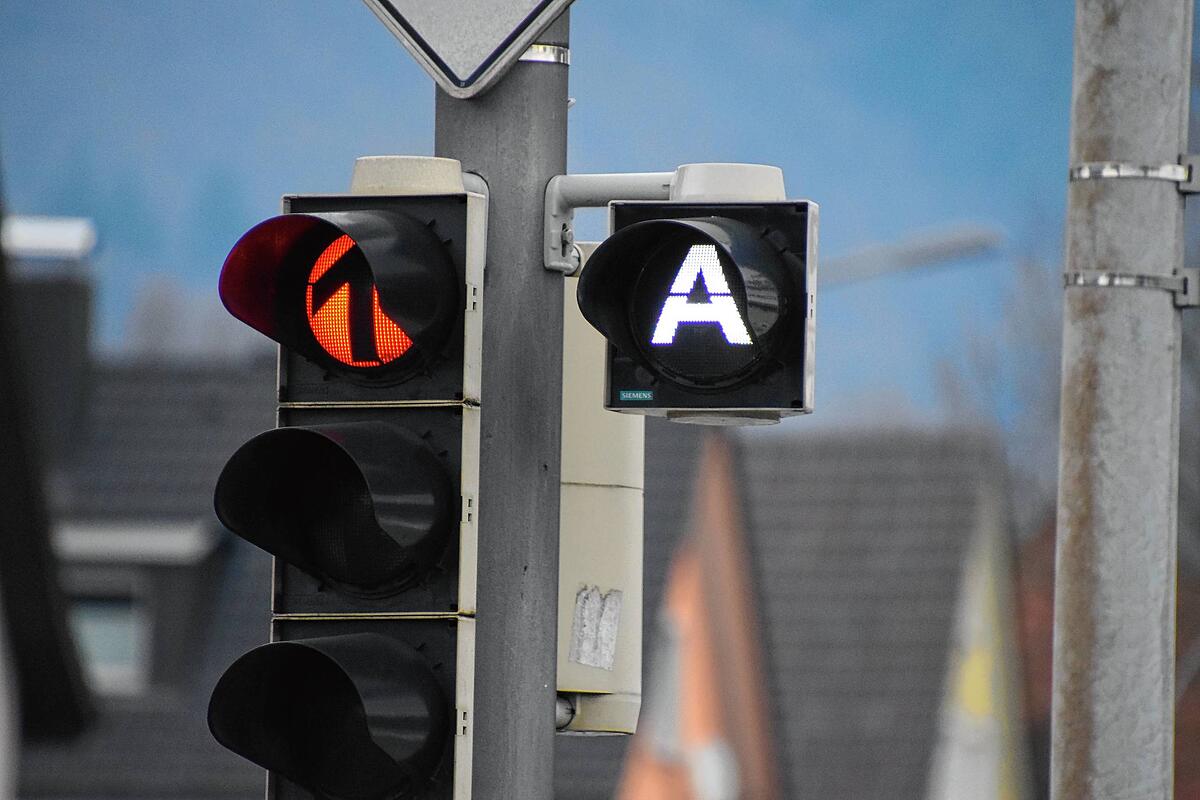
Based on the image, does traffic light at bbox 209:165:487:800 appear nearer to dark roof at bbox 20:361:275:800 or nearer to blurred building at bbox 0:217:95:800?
blurred building at bbox 0:217:95:800

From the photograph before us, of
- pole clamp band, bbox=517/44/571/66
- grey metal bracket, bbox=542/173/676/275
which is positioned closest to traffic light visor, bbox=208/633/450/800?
grey metal bracket, bbox=542/173/676/275

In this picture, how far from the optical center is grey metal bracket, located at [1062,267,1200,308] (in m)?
4.30

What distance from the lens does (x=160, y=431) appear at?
55.4 ft

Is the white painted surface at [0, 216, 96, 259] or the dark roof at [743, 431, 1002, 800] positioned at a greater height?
the white painted surface at [0, 216, 96, 259]

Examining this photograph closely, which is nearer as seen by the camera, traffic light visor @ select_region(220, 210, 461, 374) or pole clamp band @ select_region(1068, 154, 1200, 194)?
traffic light visor @ select_region(220, 210, 461, 374)

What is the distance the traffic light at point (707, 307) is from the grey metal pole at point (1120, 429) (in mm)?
1285

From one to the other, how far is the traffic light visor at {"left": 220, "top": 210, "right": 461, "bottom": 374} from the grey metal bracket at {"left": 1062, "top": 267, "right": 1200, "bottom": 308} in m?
1.70

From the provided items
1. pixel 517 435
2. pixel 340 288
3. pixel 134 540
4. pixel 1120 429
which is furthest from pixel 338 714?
pixel 134 540

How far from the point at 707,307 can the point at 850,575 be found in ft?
49.4

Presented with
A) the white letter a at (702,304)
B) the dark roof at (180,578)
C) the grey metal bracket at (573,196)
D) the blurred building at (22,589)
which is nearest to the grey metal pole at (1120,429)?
the grey metal bracket at (573,196)

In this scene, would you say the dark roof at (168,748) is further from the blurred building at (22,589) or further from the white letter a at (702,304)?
the white letter a at (702,304)

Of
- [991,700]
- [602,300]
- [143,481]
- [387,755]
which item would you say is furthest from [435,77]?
[991,700]

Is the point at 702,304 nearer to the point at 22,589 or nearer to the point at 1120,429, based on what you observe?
the point at 1120,429

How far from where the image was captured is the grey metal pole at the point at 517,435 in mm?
3375
